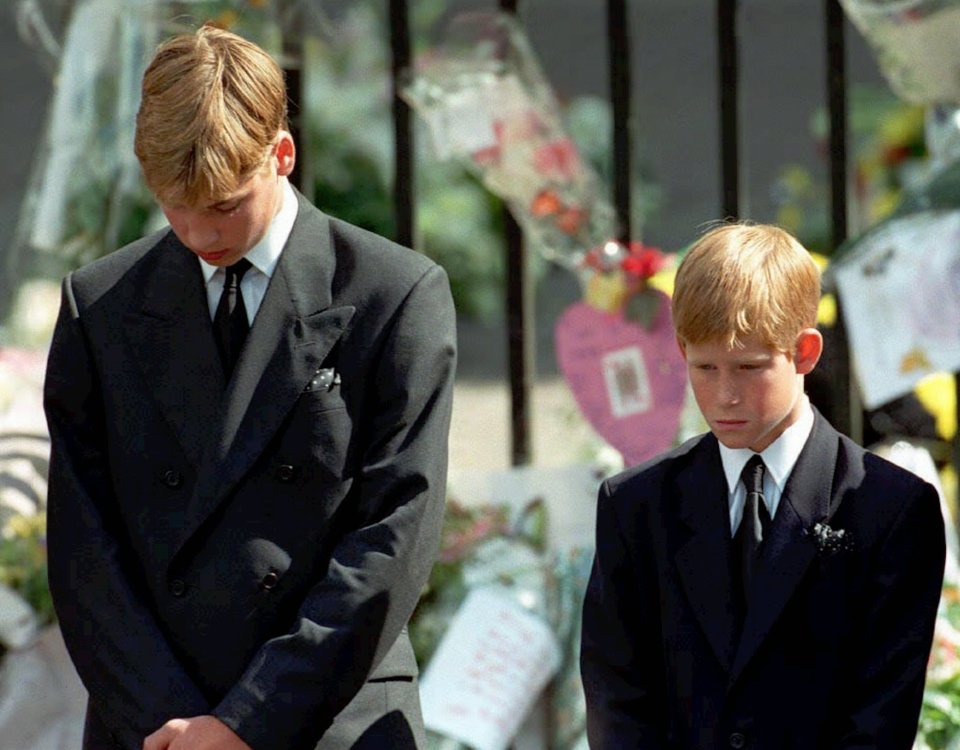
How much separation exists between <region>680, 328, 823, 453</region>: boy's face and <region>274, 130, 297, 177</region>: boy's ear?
56 cm

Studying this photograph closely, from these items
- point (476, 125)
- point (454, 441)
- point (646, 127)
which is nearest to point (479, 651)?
point (476, 125)

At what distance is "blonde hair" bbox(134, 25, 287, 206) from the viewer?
2.43m

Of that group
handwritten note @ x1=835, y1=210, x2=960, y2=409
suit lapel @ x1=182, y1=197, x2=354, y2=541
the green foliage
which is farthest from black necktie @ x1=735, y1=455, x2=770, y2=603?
the green foliage

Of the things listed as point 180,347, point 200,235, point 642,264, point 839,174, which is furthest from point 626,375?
point 200,235

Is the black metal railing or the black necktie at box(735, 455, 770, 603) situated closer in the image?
the black necktie at box(735, 455, 770, 603)

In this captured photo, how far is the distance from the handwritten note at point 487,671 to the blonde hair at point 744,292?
1.22m

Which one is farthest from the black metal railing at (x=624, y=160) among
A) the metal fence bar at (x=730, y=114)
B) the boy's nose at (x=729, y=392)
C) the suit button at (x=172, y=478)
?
the suit button at (x=172, y=478)

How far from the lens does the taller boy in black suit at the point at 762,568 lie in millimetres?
2479

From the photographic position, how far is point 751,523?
2539mm

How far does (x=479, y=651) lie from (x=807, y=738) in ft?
3.93

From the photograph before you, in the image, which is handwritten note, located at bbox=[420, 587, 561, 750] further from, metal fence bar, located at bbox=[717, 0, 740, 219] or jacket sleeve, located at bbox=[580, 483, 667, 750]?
jacket sleeve, located at bbox=[580, 483, 667, 750]

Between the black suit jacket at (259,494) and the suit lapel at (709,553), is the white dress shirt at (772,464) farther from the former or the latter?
the black suit jacket at (259,494)

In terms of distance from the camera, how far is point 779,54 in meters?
9.67

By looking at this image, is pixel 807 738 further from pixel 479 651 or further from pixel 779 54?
pixel 779 54
